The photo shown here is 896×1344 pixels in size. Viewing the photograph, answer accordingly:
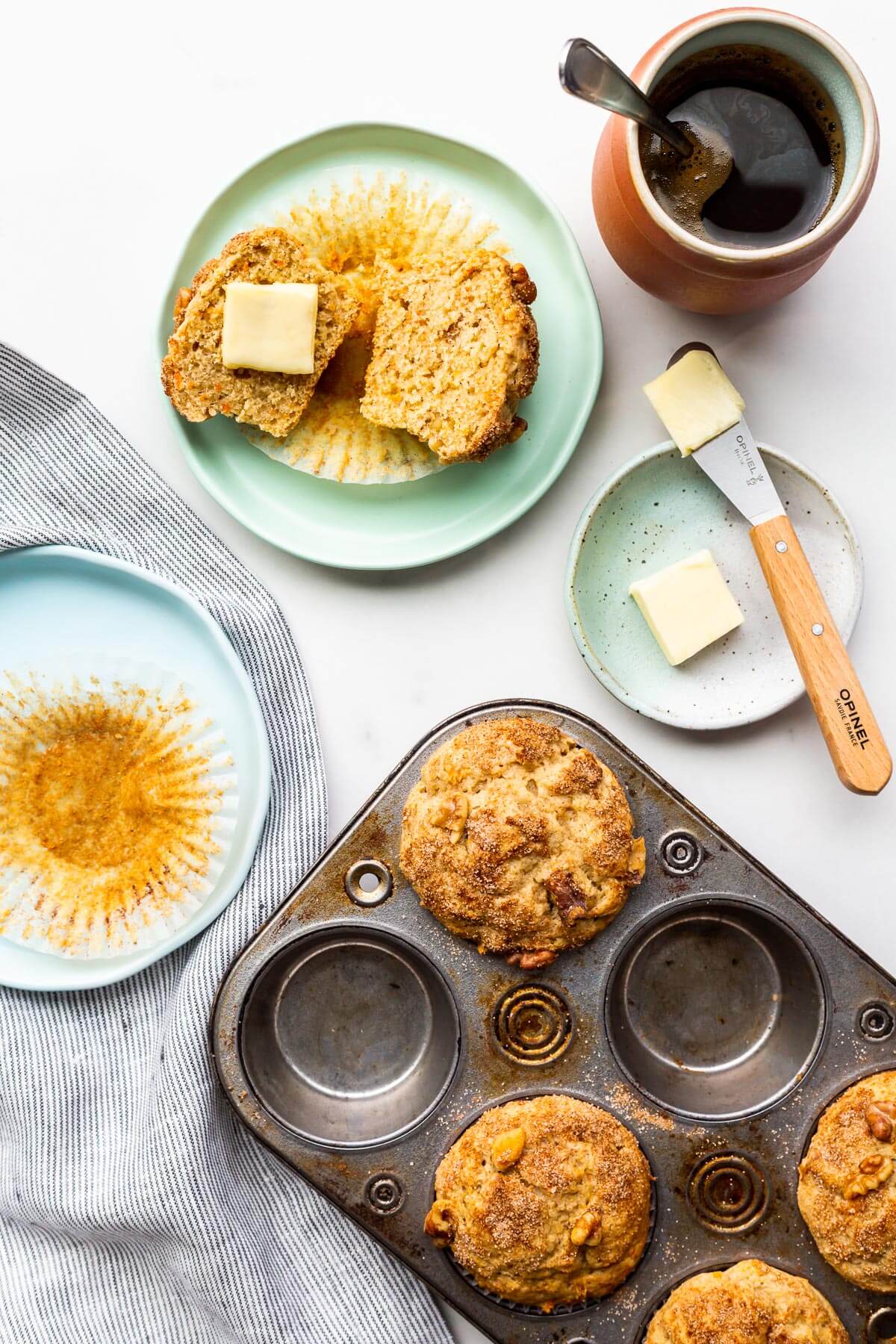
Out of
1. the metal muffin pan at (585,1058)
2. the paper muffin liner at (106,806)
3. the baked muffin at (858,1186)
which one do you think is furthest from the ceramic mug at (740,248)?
the baked muffin at (858,1186)

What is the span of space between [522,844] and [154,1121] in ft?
3.99

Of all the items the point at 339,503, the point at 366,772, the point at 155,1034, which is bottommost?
the point at 155,1034

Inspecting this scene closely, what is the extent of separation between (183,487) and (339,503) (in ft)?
1.43

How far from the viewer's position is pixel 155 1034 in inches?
110

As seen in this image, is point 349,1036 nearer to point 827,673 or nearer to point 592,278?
point 827,673

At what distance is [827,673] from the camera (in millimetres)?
2574

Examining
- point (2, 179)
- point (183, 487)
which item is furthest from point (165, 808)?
point (2, 179)

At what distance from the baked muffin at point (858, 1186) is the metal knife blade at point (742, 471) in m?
1.35

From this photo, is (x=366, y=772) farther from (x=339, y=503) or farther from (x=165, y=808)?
(x=339, y=503)

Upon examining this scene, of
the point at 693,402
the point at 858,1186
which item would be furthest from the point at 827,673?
the point at 858,1186

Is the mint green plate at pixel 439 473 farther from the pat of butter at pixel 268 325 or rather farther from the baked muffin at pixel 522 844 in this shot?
the baked muffin at pixel 522 844

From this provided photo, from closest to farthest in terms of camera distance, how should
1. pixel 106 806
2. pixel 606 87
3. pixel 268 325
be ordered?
pixel 606 87 → pixel 268 325 → pixel 106 806

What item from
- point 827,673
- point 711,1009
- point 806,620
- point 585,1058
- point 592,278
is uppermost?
point 592,278

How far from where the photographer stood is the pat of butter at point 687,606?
2.68m
